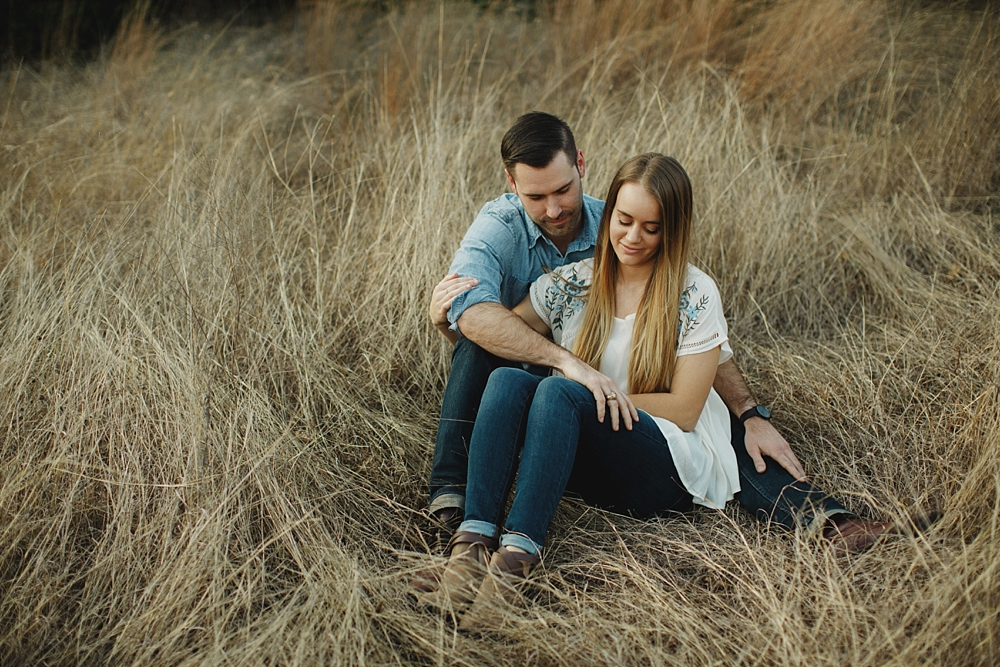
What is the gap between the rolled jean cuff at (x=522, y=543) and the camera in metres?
1.90

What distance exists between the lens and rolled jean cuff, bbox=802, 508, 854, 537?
199 cm

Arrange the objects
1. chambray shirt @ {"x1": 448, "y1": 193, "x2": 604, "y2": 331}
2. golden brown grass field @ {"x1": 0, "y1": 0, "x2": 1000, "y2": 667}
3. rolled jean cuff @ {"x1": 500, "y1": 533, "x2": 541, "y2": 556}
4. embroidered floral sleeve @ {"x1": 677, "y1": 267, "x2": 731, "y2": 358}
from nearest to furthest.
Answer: golden brown grass field @ {"x1": 0, "y1": 0, "x2": 1000, "y2": 667} < rolled jean cuff @ {"x1": 500, "y1": 533, "x2": 541, "y2": 556} < embroidered floral sleeve @ {"x1": 677, "y1": 267, "x2": 731, "y2": 358} < chambray shirt @ {"x1": 448, "y1": 193, "x2": 604, "y2": 331}

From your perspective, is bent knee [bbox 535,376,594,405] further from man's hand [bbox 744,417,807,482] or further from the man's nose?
the man's nose

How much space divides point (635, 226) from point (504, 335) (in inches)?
21.8

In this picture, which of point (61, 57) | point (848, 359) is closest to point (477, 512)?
point (848, 359)

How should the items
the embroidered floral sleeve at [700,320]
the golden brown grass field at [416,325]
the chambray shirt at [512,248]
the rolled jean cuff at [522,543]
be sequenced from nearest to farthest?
the golden brown grass field at [416,325] → the rolled jean cuff at [522,543] → the embroidered floral sleeve at [700,320] → the chambray shirt at [512,248]

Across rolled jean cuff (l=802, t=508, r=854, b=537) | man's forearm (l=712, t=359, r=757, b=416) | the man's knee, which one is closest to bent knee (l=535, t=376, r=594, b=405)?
the man's knee

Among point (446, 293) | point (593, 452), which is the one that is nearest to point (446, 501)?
point (593, 452)

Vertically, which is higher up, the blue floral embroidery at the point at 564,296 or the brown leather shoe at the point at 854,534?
the blue floral embroidery at the point at 564,296

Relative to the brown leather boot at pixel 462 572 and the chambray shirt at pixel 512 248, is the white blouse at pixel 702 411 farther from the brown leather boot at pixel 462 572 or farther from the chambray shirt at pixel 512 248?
the brown leather boot at pixel 462 572

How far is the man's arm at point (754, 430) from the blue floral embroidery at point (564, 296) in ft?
1.73

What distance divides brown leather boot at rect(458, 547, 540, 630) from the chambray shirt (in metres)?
0.91

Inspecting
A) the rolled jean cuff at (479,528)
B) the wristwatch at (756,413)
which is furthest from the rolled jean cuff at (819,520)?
the rolled jean cuff at (479,528)

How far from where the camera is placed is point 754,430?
2271 millimetres
